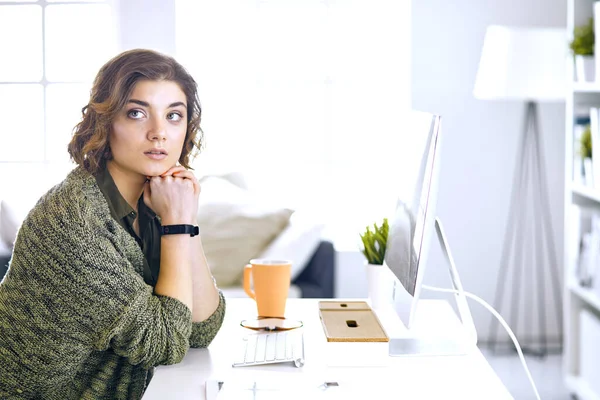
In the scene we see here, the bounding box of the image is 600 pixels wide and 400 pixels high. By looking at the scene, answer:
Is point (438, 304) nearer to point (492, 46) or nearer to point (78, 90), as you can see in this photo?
point (492, 46)

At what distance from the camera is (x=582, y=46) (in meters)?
3.10

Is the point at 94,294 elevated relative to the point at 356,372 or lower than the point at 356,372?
elevated

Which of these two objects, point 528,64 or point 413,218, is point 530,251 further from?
point 413,218

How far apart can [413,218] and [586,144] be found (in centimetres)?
198

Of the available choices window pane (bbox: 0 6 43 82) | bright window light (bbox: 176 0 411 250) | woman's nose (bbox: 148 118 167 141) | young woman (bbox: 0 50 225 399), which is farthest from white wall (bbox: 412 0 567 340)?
woman's nose (bbox: 148 118 167 141)

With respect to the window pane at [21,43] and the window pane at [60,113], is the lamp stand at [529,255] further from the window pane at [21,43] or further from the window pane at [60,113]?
the window pane at [21,43]

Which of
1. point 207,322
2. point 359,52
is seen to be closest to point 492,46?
point 359,52

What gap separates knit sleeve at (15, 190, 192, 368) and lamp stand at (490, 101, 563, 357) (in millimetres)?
2796

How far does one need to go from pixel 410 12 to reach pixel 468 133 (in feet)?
2.17

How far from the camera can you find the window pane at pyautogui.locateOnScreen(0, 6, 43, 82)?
3877mm

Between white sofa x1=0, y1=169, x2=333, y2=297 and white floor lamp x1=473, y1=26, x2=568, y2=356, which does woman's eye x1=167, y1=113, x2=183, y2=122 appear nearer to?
white sofa x1=0, y1=169, x2=333, y2=297

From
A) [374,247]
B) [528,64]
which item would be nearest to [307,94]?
[528,64]

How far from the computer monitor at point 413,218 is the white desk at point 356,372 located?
68 mm

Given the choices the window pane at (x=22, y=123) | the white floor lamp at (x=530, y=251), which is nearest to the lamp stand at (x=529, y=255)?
the white floor lamp at (x=530, y=251)
